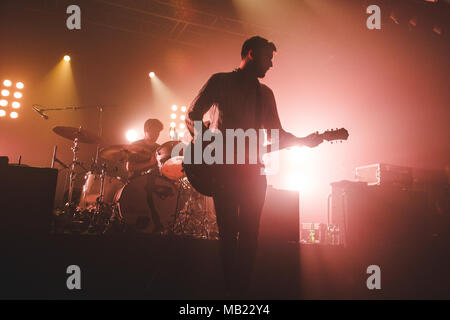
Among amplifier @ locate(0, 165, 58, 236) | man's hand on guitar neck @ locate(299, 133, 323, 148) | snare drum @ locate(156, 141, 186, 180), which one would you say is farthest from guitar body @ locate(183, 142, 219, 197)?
snare drum @ locate(156, 141, 186, 180)

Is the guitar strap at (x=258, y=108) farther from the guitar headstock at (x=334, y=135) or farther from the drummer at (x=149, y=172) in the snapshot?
the drummer at (x=149, y=172)

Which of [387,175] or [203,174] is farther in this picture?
[387,175]

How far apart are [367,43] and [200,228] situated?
6.36 metres

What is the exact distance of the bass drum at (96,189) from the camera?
575cm

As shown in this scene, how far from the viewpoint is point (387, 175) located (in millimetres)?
5875

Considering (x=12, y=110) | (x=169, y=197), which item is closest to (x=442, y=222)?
(x=169, y=197)

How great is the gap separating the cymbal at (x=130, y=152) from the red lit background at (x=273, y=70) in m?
3.09

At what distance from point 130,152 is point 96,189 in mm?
1254

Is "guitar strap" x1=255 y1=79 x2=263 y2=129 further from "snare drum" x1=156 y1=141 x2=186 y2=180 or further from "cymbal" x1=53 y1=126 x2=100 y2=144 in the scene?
"cymbal" x1=53 y1=126 x2=100 y2=144

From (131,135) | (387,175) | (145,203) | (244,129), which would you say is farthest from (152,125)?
(387,175)

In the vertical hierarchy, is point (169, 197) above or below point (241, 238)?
above

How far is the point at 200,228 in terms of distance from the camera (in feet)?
16.9

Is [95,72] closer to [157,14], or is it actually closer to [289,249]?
[157,14]

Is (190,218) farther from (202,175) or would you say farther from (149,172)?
(202,175)
